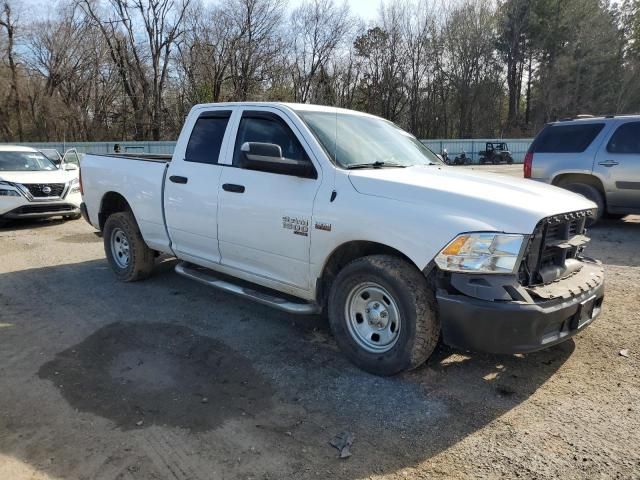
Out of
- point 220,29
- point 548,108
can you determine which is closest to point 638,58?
point 548,108

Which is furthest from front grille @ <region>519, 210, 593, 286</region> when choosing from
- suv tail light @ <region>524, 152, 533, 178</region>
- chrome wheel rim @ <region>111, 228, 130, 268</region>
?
suv tail light @ <region>524, 152, 533, 178</region>

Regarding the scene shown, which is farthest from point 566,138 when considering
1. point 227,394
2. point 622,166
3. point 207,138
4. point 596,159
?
point 227,394

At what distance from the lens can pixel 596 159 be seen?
8.96 metres

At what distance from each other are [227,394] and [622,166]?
8.18 metres

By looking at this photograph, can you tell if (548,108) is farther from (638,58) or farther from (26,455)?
(26,455)

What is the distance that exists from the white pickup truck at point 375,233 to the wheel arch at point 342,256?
1 cm

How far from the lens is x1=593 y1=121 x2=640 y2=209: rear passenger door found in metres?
8.61

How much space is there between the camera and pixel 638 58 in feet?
166

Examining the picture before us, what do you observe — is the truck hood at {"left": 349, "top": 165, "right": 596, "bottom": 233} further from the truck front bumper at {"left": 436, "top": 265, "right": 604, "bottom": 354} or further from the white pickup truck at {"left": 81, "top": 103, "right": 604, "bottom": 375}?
the truck front bumper at {"left": 436, "top": 265, "right": 604, "bottom": 354}

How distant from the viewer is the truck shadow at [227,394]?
2.87 m

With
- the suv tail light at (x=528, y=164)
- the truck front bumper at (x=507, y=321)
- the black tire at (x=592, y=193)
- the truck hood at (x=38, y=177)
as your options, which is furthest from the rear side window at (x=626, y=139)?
the truck hood at (x=38, y=177)

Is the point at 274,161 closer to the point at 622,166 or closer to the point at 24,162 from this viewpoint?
the point at 622,166

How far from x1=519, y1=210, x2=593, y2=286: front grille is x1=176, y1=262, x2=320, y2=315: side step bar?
1.66 m

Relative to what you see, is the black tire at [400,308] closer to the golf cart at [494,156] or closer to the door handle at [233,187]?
the door handle at [233,187]
